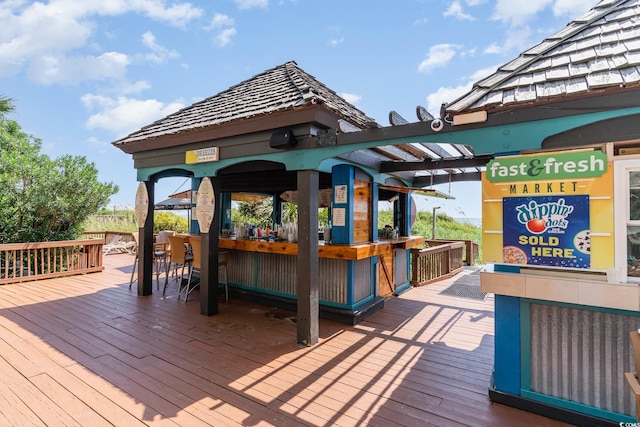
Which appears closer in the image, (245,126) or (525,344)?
(525,344)

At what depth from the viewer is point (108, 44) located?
10.0 meters

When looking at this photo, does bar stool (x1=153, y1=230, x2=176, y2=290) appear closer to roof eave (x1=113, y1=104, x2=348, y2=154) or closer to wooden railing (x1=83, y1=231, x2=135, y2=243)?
roof eave (x1=113, y1=104, x2=348, y2=154)

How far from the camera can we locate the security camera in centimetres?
271

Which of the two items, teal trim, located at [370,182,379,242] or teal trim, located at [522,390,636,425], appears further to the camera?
teal trim, located at [370,182,379,242]

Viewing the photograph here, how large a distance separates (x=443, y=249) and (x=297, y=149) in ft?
17.3

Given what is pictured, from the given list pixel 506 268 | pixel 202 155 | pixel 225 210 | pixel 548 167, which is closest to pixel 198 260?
pixel 202 155

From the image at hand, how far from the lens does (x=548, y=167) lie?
224 cm

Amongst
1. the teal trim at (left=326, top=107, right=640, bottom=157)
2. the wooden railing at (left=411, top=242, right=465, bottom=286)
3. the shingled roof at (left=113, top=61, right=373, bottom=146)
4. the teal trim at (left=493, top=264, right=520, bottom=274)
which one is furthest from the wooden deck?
the shingled roof at (left=113, top=61, right=373, bottom=146)

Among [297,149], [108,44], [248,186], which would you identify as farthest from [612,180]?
[108,44]

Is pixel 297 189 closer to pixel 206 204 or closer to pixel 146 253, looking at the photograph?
pixel 206 204

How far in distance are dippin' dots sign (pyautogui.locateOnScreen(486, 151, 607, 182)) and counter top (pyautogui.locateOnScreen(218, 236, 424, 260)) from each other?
2.16 meters

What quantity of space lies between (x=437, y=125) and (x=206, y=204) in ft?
11.4

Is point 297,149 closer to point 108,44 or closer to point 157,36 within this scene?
point 157,36

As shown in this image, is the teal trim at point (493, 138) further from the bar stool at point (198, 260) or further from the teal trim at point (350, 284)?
the bar stool at point (198, 260)
